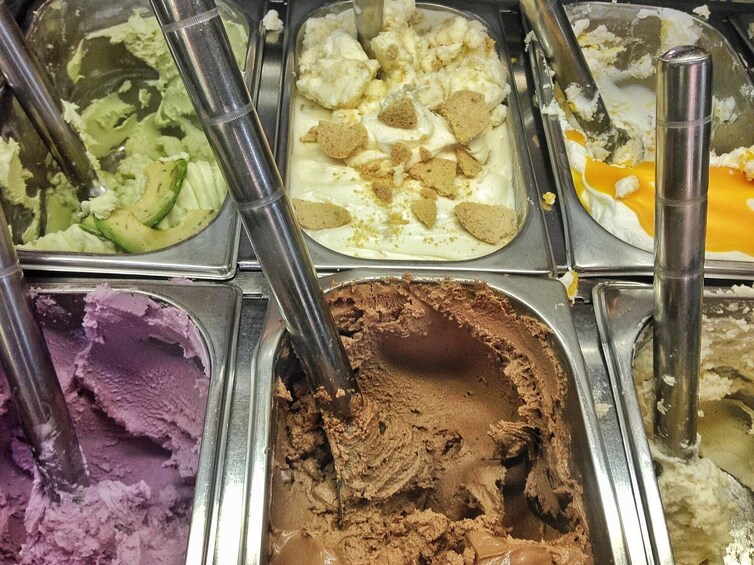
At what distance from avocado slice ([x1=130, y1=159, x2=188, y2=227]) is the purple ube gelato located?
372 mm

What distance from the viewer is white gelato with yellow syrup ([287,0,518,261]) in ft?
4.89

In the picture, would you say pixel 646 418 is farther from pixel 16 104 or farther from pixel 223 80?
pixel 16 104

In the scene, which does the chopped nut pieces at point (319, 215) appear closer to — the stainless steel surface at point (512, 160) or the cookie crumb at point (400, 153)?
the stainless steel surface at point (512, 160)

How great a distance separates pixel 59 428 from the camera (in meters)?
1.07

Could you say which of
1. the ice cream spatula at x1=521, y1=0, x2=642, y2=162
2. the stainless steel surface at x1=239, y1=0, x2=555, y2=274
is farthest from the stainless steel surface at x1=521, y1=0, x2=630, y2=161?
the stainless steel surface at x1=239, y1=0, x2=555, y2=274

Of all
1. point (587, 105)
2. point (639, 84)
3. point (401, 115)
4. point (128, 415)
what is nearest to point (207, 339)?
point (128, 415)

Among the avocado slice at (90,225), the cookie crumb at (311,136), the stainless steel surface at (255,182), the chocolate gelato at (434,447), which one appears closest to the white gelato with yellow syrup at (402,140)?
the cookie crumb at (311,136)

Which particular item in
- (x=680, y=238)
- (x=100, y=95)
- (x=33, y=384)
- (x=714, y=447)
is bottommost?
(x=714, y=447)

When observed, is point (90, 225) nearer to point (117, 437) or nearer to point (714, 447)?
point (117, 437)

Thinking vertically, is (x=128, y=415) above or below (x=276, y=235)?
below

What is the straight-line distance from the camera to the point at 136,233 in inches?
57.2

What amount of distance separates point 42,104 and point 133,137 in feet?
1.33

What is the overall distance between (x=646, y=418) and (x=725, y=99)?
1.17m

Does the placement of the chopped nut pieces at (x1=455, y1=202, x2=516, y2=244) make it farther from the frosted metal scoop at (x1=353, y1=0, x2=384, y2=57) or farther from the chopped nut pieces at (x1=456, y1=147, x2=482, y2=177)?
the frosted metal scoop at (x1=353, y1=0, x2=384, y2=57)
